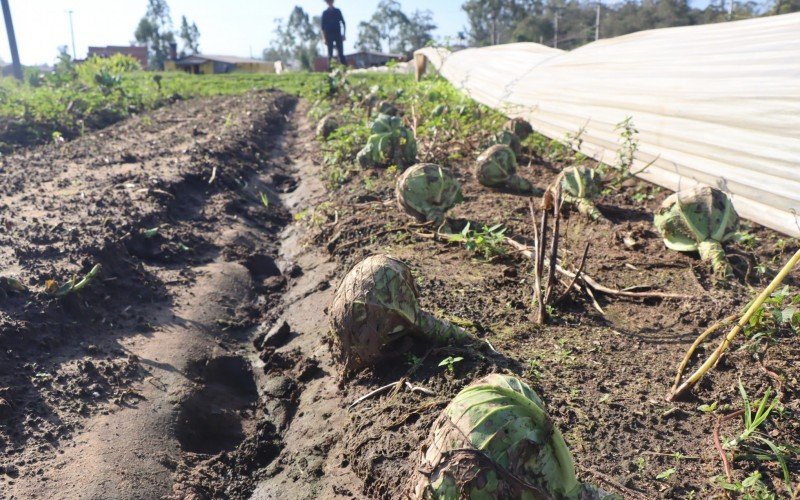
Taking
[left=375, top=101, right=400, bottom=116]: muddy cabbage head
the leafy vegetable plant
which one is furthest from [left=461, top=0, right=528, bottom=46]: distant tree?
the leafy vegetable plant

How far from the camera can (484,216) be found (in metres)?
5.28

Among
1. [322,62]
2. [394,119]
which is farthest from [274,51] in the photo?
[394,119]

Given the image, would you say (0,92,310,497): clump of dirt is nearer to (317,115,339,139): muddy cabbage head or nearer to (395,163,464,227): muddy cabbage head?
(395,163,464,227): muddy cabbage head

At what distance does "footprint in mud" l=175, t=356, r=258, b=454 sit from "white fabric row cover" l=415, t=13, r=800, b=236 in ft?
12.5

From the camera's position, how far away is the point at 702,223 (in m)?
3.97

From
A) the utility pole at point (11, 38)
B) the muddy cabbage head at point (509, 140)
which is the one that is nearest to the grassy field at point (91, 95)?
the muddy cabbage head at point (509, 140)

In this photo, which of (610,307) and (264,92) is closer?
(610,307)

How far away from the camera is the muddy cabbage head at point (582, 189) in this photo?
16.7 ft

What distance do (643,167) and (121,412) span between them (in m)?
4.87

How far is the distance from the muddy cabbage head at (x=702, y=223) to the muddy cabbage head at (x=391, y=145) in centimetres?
333

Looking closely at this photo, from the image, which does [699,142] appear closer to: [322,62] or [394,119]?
[394,119]

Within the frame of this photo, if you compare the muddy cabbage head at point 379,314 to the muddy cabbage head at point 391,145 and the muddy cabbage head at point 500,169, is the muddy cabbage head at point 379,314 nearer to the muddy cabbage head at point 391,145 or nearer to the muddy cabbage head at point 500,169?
the muddy cabbage head at point 500,169

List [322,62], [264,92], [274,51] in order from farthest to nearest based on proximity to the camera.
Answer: [274,51], [322,62], [264,92]

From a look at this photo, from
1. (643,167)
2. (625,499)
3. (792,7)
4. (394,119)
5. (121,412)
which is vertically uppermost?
(792,7)
